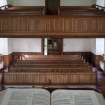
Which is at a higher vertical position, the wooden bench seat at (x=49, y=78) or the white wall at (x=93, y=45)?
the white wall at (x=93, y=45)

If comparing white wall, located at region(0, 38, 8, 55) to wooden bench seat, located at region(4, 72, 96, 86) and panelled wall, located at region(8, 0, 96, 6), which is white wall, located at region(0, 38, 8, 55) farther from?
wooden bench seat, located at region(4, 72, 96, 86)

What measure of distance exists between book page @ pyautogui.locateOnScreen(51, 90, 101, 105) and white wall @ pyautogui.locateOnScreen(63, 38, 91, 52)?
9965 mm

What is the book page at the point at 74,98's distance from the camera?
2979 millimetres

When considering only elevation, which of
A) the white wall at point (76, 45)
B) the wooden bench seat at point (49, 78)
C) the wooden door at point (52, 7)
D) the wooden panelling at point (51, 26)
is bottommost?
the wooden bench seat at point (49, 78)

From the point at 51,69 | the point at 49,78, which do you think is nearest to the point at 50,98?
the point at 49,78

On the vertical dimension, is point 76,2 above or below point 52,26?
above

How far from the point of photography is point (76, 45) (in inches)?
523

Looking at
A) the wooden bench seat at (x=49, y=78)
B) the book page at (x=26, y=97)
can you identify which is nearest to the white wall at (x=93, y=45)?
the wooden bench seat at (x=49, y=78)

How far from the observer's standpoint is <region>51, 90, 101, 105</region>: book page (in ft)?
9.77

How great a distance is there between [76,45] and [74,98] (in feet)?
33.7

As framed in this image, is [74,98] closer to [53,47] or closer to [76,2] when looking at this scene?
[53,47]

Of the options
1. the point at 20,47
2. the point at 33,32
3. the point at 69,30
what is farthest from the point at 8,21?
the point at 20,47

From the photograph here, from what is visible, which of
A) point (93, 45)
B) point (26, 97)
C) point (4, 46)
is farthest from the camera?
point (93, 45)

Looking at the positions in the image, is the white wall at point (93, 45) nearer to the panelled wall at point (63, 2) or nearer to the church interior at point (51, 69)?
the church interior at point (51, 69)
